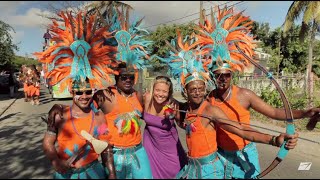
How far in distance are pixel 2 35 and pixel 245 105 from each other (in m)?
17.8

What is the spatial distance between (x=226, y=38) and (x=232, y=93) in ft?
2.32

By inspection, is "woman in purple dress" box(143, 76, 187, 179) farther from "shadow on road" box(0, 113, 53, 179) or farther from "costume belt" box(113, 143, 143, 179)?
"shadow on road" box(0, 113, 53, 179)

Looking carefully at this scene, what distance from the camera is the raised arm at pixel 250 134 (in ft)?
8.37

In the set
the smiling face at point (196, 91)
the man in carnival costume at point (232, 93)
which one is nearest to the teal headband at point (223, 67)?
the man in carnival costume at point (232, 93)

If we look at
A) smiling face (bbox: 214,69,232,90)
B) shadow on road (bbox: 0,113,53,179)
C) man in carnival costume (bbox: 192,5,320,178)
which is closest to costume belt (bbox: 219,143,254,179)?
man in carnival costume (bbox: 192,5,320,178)

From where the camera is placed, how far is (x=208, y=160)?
3.06 metres

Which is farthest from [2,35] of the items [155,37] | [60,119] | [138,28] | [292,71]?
[292,71]

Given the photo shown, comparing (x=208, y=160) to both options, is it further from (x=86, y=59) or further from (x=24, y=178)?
(x=24, y=178)

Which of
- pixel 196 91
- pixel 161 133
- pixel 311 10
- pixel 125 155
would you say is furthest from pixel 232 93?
pixel 311 10

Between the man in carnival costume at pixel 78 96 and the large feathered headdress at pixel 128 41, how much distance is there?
50 cm

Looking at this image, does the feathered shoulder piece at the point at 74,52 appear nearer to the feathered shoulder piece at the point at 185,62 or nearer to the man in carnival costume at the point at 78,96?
the man in carnival costume at the point at 78,96

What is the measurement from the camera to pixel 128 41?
4.20 m

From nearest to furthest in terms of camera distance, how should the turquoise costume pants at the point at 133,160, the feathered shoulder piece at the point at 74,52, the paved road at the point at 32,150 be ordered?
1. the feathered shoulder piece at the point at 74,52
2. the turquoise costume pants at the point at 133,160
3. the paved road at the point at 32,150

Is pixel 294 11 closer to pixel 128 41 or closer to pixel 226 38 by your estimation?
pixel 226 38
